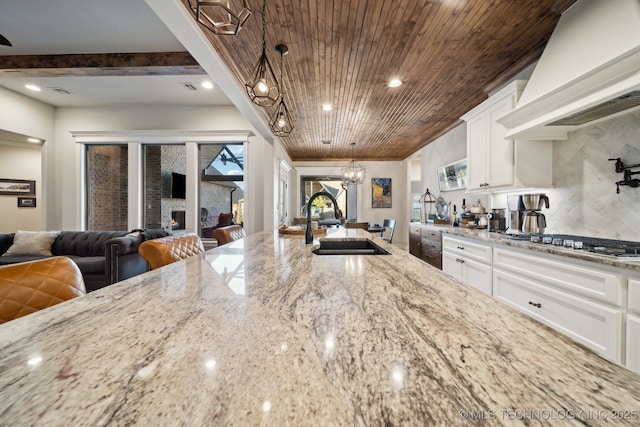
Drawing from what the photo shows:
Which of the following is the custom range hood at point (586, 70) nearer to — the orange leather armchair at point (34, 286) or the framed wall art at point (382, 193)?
the orange leather armchair at point (34, 286)

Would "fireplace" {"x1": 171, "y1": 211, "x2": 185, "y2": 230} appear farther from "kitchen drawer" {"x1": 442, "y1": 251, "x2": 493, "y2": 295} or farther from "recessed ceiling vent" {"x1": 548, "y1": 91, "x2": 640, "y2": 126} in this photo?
"recessed ceiling vent" {"x1": 548, "y1": 91, "x2": 640, "y2": 126}

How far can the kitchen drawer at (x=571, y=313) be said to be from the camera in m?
1.34

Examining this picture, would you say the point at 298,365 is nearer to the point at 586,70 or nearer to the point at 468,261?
the point at 586,70

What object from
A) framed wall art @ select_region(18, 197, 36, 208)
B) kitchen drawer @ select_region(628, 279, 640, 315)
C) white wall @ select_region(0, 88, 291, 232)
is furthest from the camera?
framed wall art @ select_region(18, 197, 36, 208)

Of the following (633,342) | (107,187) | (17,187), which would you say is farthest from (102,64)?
(633,342)

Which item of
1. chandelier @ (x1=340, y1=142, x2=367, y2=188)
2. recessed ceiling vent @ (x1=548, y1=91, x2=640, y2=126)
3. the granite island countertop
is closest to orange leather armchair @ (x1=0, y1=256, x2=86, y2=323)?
the granite island countertop

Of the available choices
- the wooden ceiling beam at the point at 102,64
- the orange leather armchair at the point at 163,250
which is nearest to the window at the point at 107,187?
the wooden ceiling beam at the point at 102,64

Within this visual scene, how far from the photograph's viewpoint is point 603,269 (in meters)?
1.38

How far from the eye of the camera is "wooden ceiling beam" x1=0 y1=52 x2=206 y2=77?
296 centimetres

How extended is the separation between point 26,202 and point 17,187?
1.11 feet

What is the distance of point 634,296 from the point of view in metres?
Result: 1.25

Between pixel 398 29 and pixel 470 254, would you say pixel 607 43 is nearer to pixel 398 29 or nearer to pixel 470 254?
pixel 398 29

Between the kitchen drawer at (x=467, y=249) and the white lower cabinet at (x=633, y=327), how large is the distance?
1.03 metres

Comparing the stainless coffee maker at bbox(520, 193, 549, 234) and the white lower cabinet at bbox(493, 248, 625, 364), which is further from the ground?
the stainless coffee maker at bbox(520, 193, 549, 234)
